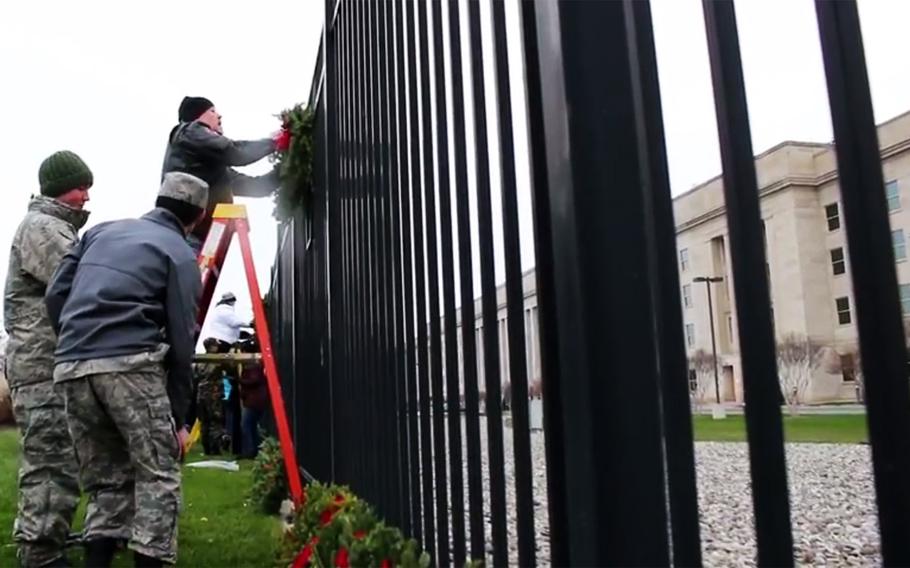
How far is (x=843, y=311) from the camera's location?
0.96 m

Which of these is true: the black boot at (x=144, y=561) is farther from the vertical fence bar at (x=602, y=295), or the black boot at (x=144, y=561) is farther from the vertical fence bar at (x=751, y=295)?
the vertical fence bar at (x=751, y=295)

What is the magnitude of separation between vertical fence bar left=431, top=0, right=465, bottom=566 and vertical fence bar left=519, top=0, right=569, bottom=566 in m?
Answer: 0.64

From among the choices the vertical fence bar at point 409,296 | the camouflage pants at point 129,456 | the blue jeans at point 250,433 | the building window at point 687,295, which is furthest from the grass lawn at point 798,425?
the blue jeans at point 250,433

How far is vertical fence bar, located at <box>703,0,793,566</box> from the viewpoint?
3.05ft

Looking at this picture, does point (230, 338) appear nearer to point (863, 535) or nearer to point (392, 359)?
point (863, 535)

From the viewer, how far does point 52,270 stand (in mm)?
4031

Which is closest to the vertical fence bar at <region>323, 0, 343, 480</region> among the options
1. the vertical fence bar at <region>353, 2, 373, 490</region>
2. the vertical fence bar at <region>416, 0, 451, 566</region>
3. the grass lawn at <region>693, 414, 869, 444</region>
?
the vertical fence bar at <region>353, 2, 373, 490</region>

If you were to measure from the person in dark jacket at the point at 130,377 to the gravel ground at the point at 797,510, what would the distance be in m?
1.15

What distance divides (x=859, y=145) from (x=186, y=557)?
3830 mm

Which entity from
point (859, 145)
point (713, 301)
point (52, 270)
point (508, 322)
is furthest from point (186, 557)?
point (859, 145)

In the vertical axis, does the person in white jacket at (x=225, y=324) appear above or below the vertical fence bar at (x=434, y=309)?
above

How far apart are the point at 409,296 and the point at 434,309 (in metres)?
0.22

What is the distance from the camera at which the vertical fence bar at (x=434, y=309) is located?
207cm

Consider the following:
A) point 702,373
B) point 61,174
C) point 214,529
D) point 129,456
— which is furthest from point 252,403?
point 702,373
